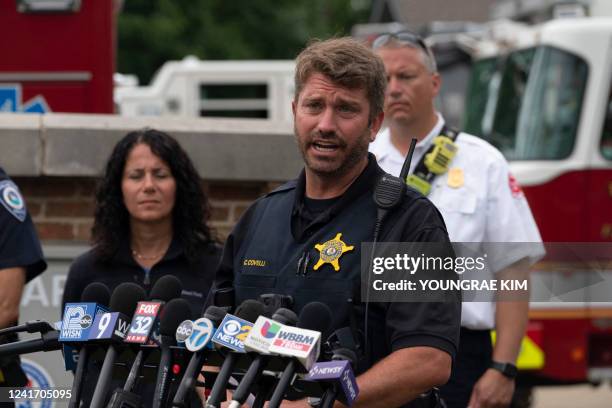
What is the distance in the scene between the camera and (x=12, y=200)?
5133 mm

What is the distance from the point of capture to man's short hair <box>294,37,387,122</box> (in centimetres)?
373

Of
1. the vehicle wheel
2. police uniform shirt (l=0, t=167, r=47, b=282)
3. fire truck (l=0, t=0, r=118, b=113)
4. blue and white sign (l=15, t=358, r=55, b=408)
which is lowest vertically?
the vehicle wheel

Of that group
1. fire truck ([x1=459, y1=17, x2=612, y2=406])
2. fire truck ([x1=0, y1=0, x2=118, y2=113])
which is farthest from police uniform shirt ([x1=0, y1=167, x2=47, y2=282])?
fire truck ([x1=459, y1=17, x2=612, y2=406])

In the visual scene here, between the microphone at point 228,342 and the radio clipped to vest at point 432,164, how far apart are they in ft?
7.01

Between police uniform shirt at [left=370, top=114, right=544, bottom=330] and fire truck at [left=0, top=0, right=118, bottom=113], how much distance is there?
3.05 meters

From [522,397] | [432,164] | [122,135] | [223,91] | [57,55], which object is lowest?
[522,397]

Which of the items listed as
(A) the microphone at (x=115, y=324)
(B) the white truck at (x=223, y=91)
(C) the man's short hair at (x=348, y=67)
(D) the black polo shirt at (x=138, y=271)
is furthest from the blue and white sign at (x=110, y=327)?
(B) the white truck at (x=223, y=91)

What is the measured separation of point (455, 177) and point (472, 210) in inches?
6.4

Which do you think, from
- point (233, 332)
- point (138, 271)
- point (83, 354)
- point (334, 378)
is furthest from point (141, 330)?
point (138, 271)

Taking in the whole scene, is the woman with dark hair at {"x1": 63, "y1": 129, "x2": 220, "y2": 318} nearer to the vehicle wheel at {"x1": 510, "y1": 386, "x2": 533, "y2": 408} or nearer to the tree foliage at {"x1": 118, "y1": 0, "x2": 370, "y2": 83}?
the vehicle wheel at {"x1": 510, "y1": 386, "x2": 533, "y2": 408}

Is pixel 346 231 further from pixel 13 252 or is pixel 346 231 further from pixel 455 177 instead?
pixel 13 252

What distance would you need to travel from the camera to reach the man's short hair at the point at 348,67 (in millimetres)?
3729

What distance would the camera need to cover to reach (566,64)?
35.5ft

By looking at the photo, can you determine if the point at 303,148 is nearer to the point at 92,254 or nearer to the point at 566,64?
the point at 92,254
